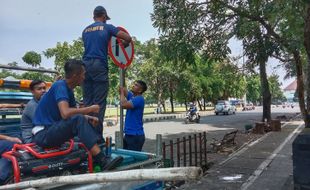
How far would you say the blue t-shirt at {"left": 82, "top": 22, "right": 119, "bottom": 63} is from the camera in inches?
171

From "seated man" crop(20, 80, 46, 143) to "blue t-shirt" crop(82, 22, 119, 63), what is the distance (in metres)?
0.64

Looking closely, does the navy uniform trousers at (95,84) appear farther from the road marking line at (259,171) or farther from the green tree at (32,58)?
the green tree at (32,58)

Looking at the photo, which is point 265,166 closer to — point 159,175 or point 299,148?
point 299,148

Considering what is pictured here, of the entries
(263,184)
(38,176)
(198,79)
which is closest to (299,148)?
(263,184)

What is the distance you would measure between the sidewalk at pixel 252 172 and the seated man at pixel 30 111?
398 cm

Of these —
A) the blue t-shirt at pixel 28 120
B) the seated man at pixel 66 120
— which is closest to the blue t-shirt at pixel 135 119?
the blue t-shirt at pixel 28 120

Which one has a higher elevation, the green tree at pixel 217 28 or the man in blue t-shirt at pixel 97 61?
the green tree at pixel 217 28

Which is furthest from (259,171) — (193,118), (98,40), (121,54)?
(193,118)

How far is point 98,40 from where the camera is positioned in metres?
4.36

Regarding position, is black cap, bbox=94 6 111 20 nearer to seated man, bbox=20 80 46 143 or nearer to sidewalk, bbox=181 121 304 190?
seated man, bbox=20 80 46 143

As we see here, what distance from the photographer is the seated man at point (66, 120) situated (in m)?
3.07

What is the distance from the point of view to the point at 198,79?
48094 mm

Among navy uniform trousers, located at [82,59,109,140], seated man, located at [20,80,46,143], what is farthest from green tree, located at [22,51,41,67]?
navy uniform trousers, located at [82,59,109,140]

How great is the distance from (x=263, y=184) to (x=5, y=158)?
584 centimetres
